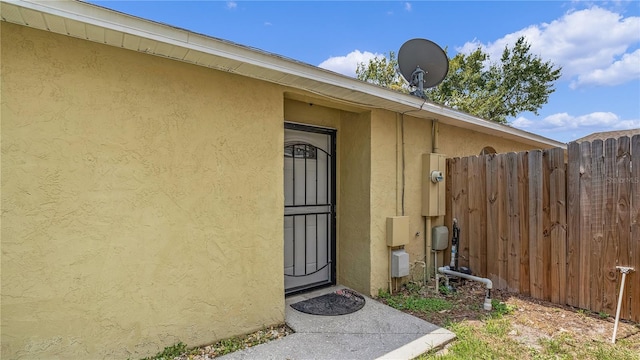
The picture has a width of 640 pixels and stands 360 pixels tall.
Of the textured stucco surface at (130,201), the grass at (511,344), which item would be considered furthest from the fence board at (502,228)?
the textured stucco surface at (130,201)

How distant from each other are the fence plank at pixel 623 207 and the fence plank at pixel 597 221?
0.16m

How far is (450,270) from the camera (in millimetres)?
5230

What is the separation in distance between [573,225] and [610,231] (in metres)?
0.39

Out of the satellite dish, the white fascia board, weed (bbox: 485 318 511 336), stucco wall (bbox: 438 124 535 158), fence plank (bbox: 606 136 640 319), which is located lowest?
weed (bbox: 485 318 511 336)

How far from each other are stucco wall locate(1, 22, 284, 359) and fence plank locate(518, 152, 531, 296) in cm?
377

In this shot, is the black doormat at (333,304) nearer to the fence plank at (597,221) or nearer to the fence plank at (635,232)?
the fence plank at (597,221)

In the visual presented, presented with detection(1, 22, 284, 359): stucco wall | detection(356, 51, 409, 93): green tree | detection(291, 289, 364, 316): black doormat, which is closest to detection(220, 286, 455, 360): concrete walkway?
detection(291, 289, 364, 316): black doormat

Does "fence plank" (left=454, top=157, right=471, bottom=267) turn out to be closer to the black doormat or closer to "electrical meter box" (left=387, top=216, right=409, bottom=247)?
"electrical meter box" (left=387, top=216, right=409, bottom=247)

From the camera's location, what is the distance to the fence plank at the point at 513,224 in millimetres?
4887

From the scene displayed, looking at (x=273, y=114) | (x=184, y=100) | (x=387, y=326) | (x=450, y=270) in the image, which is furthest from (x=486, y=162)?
(x=184, y=100)

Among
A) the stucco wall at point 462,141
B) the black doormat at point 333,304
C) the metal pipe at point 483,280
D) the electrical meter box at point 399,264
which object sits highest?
the stucco wall at point 462,141

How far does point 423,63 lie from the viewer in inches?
224

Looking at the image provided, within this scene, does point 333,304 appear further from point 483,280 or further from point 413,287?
point 483,280

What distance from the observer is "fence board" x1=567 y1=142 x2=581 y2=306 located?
4250mm
